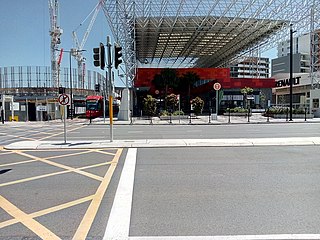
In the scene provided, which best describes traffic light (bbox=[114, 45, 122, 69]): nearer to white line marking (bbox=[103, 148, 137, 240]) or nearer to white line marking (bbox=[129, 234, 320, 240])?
white line marking (bbox=[103, 148, 137, 240])

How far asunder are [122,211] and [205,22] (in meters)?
51.7

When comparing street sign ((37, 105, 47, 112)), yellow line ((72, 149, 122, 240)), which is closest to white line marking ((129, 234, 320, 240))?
yellow line ((72, 149, 122, 240))

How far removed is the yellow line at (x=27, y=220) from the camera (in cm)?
413

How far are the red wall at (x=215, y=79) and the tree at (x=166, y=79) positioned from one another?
9.73ft

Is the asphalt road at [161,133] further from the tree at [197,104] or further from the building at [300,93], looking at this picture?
the building at [300,93]

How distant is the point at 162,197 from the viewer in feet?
18.8

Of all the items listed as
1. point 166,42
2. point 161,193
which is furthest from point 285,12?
point 161,193

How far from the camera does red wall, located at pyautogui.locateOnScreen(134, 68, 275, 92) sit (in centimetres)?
5225

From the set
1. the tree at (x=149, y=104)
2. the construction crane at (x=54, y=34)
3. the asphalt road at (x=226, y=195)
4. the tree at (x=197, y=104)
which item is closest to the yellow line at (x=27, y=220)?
the asphalt road at (x=226, y=195)

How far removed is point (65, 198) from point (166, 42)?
6593 cm

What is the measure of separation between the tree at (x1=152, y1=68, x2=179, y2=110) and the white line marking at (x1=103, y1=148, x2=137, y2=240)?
44383 mm

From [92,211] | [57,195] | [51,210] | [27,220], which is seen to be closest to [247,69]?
[57,195]

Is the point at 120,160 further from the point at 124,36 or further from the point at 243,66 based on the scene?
the point at 243,66

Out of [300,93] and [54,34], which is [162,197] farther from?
[54,34]
